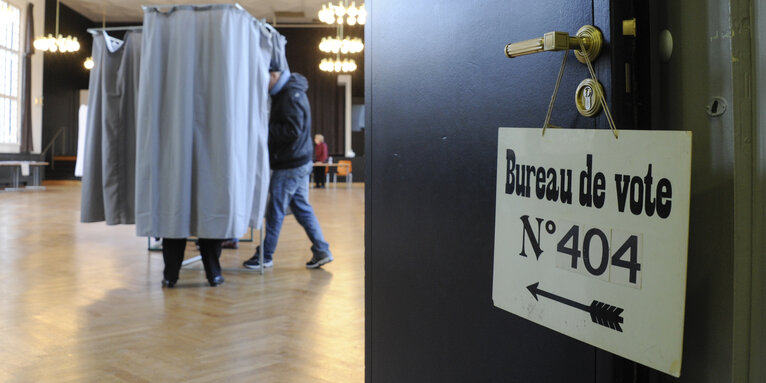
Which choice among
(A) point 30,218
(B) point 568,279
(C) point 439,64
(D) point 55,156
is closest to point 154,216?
(C) point 439,64

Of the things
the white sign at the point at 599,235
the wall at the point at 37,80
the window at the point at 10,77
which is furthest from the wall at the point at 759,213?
the wall at the point at 37,80

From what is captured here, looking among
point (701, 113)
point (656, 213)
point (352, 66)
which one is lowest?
point (656, 213)

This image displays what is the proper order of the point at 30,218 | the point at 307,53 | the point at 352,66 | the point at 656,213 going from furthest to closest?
the point at 307,53 → the point at 352,66 → the point at 30,218 → the point at 656,213

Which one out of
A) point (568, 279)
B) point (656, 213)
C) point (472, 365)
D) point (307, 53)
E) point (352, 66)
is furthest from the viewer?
point (307, 53)

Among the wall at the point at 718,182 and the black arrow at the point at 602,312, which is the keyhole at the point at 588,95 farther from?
the black arrow at the point at 602,312

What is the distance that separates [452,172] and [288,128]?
10.5 feet

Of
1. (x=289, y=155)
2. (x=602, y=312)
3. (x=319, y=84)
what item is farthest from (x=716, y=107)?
(x=319, y=84)

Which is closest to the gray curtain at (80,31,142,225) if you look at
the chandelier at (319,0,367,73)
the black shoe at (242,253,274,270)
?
the black shoe at (242,253,274,270)

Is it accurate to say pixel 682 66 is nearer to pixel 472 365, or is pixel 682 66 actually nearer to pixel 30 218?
pixel 472 365

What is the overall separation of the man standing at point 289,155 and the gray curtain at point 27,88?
49.7 ft

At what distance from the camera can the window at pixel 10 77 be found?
1566 cm

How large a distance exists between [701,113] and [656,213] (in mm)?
166

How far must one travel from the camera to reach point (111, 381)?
2.07 m

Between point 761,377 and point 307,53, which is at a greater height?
point 307,53
